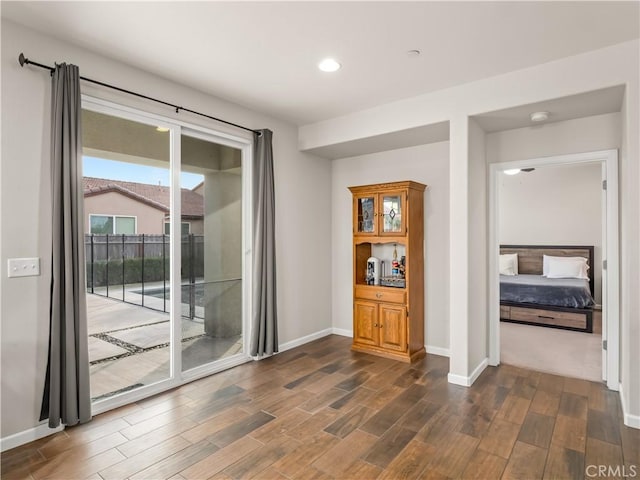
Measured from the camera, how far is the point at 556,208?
6.91 m

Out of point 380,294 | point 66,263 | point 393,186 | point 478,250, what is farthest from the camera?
point 380,294

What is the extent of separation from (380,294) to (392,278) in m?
0.29

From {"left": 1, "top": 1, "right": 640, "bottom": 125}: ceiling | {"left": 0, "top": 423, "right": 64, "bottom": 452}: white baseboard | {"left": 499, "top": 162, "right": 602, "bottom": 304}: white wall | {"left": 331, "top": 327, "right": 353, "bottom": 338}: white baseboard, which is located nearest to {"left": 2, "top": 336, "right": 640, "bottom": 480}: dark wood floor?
{"left": 0, "top": 423, "right": 64, "bottom": 452}: white baseboard

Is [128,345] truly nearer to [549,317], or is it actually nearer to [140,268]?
[140,268]

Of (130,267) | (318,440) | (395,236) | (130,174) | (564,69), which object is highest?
(564,69)

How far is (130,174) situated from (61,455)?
202cm

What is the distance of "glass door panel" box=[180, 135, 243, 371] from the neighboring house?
0.05 feet

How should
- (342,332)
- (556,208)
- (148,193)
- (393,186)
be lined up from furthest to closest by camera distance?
(556,208) < (342,332) < (393,186) < (148,193)

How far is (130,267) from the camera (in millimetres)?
3049

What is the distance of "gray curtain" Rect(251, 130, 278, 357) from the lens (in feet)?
12.7

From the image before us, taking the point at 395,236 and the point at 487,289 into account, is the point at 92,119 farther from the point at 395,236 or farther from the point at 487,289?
the point at 487,289

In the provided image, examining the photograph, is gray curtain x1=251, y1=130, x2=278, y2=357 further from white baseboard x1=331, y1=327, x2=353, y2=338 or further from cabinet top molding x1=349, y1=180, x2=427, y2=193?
white baseboard x1=331, y1=327, x2=353, y2=338

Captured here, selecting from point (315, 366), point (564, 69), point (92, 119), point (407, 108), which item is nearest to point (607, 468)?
point (315, 366)

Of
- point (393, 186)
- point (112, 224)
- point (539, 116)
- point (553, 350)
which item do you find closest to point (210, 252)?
point (112, 224)
